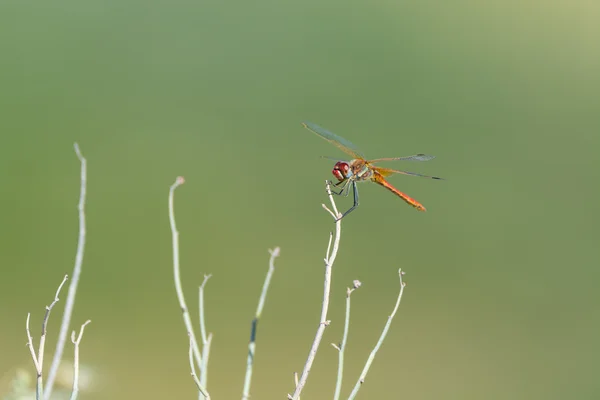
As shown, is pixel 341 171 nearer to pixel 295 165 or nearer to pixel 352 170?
pixel 352 170

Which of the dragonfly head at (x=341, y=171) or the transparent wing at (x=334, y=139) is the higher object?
the transparent wing at (x=334, y=139)

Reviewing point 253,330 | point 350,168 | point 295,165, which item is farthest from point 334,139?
point 295,165

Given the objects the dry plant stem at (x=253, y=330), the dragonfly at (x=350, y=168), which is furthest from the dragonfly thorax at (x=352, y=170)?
the dry plant stem at (x=253, y=330)

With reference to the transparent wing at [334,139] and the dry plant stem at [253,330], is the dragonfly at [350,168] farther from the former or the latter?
the dry plant stem at [253,330]

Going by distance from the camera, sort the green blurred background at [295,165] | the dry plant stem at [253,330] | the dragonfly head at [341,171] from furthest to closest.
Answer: the green blurred background at [295,165] < the dragonfly head at [341,171] < the dry plant stem at [253,330]

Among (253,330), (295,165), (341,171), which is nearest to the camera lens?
(253,330)

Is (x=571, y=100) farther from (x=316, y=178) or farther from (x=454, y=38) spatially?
(x=316, y=178)

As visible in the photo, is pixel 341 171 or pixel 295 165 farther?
pixel 295 165

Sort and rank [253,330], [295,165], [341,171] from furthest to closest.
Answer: [295,165] → [341,171] → [253,330]
